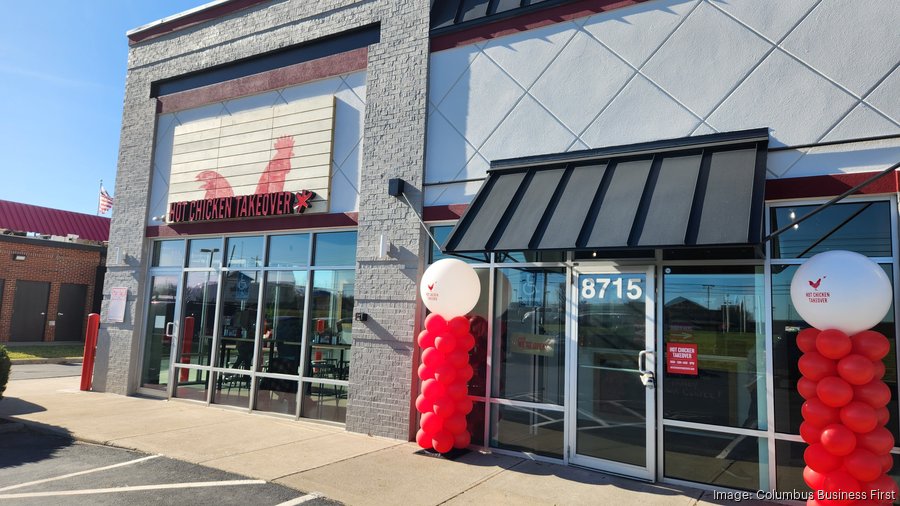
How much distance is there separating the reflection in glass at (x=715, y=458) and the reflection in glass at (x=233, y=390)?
6.94 metres

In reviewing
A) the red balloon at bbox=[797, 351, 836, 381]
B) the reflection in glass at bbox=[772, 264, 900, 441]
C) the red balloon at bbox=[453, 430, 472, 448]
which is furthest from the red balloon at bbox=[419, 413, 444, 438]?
the red balloon at bbox=[797, 351, 836, 381]

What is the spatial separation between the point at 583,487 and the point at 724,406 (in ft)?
5.68

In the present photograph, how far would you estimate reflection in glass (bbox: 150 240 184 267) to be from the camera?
11.1 m

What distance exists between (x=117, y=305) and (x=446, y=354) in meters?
8.24

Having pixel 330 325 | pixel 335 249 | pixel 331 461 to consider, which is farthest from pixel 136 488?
pixel 335 249

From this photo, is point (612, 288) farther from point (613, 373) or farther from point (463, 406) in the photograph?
point (463, 406)

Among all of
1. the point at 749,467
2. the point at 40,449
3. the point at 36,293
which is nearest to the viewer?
the point at 749,467

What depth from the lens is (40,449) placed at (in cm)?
702

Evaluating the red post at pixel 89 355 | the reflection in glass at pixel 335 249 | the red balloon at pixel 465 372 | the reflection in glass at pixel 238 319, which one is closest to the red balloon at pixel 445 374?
the red balloon at pixel 465 372

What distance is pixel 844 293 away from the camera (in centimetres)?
475

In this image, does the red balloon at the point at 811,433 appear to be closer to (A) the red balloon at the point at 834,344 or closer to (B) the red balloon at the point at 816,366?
(B) the red balloon at the point at 816,366

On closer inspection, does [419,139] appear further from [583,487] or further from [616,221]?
[583,487]

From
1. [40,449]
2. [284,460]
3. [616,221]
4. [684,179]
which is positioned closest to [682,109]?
[684,179]

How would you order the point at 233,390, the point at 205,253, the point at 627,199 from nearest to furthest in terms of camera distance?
the point at 627,199 → the point at 233,390 → the point at 205,253
